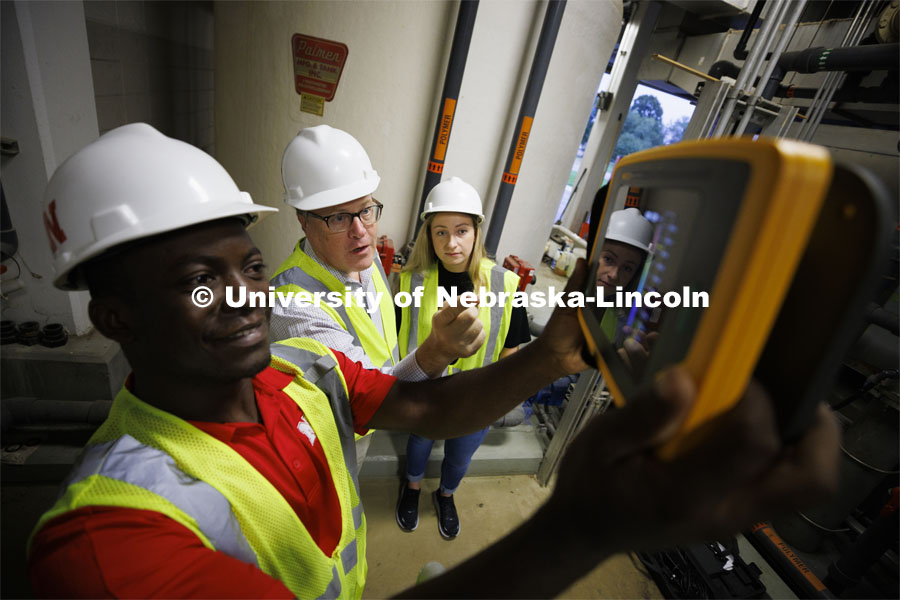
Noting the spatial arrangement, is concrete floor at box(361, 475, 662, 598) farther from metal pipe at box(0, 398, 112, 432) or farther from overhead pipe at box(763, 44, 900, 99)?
overhead pipe at box(763, 44, 900, 99)

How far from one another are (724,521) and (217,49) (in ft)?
11.3

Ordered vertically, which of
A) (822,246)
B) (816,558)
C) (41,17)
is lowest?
(816,558)

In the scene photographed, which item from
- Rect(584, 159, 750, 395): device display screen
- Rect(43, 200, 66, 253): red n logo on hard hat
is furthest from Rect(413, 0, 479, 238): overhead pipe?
Rect(43, 200, 66, 253): red n logo on hard hat

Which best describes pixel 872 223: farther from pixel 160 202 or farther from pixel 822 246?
pixel 160 202

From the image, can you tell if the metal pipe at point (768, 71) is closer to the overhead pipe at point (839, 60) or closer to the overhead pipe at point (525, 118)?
the overhead pipe at point (839, 60)

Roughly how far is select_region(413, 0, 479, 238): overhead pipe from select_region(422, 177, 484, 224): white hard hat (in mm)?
618

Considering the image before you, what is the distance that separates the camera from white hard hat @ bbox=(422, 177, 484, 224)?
202cm

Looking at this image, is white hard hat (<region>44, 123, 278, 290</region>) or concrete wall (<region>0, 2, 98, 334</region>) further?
concrete wall (<region>0, 2, 98, 334</region>)

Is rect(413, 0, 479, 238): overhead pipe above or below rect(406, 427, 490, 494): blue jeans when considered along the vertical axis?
above

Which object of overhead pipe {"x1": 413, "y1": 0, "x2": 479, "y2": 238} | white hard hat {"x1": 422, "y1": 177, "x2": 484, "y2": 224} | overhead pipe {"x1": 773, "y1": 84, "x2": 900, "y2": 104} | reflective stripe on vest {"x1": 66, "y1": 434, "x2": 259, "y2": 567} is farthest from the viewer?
overhead pipe {"x1": 773, "y1": 84, "x2": 900, "y2": 104}

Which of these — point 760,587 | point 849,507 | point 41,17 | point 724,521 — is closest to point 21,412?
point 41,17

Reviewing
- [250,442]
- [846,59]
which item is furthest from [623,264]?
[846,59]

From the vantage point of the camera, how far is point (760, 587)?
2.14m

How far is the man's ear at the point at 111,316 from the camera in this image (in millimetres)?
781
